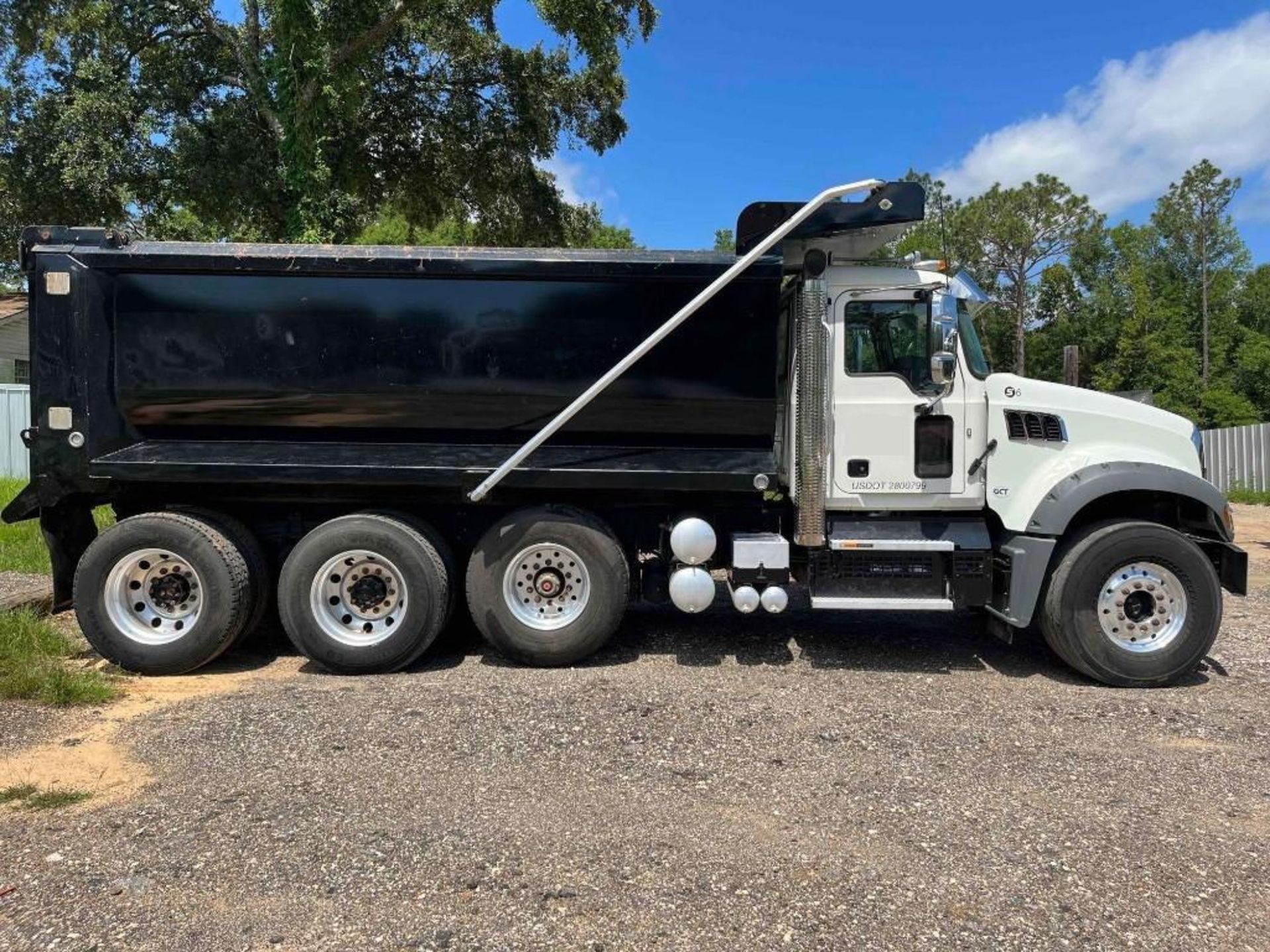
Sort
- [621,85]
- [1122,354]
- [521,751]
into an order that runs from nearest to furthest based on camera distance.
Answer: [521,751] < [621,85] < [1122,354]

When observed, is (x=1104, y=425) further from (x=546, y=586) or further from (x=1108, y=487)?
(x=546, y=586)

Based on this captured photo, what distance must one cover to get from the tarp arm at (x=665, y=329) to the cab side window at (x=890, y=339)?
0.76 metres

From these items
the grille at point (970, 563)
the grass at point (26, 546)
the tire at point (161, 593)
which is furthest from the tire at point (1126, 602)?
the grass at point (26, 546)

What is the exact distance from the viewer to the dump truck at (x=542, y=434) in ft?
19.3

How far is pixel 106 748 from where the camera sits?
4598 mm

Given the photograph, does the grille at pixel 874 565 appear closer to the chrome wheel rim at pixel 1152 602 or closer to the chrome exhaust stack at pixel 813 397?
the chrome exhaust stack at pixel 813 397

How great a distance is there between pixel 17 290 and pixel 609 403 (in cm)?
3372

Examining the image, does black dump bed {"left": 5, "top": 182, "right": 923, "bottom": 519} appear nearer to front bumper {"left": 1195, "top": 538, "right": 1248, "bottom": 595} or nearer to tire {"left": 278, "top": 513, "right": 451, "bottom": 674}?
tire {"left": 278, "top": 513, "right": 451, "bottom": 674}

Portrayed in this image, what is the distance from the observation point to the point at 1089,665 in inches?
226

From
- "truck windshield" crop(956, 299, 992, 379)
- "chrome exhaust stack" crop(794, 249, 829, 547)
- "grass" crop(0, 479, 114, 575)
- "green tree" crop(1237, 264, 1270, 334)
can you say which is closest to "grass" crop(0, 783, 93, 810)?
"chrome exhaust stack" crop(794, 249, 829, 547)

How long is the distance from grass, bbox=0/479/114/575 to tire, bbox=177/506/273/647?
3156 millimetres

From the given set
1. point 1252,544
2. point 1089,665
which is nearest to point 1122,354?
point 1252,544

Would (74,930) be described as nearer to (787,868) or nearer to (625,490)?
(787,868)

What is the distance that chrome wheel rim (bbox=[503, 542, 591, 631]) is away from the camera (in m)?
5.98
